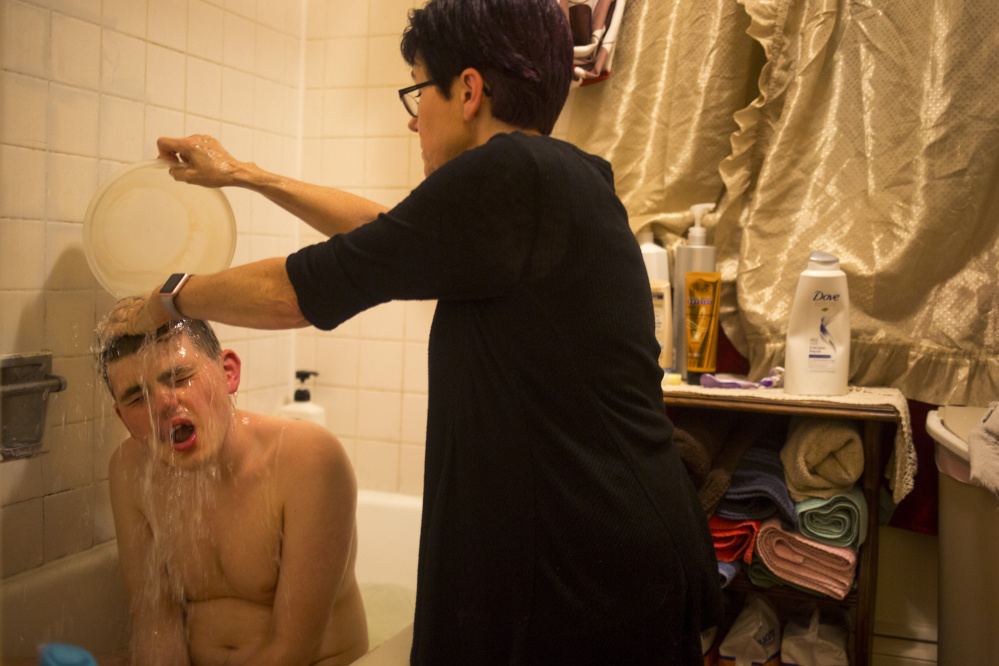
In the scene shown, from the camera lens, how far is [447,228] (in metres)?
0.74

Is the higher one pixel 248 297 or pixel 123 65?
pixel 123 65

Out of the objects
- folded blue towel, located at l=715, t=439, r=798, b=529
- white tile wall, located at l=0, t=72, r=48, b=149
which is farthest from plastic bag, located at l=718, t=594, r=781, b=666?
white tile wall, located at l=0, t=72, r=48, b=149

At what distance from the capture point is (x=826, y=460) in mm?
1362

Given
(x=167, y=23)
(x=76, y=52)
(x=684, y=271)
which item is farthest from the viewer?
(x=684, y=271)

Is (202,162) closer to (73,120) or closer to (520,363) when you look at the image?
(73,120)

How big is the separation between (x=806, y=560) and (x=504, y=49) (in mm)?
1086

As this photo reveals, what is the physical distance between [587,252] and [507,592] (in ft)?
1.27

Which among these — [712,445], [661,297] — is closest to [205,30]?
[661,297]

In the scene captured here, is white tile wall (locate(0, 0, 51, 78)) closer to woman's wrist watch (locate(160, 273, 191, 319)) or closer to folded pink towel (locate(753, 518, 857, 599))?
woman's wrist watch (locate(160, 273, 191, 319))

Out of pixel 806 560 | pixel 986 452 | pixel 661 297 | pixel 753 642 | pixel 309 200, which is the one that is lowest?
pixel 753 642

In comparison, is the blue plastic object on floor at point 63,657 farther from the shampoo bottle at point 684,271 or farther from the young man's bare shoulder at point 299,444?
the shampoo bottle at point 684,271

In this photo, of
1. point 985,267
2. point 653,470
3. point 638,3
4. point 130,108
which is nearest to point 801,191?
point 985,267

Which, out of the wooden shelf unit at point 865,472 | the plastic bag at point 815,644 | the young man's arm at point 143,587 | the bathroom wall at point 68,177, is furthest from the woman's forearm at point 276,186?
the plastic bag at point 815,644

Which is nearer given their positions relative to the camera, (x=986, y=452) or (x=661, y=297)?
(x=986, y=452)
